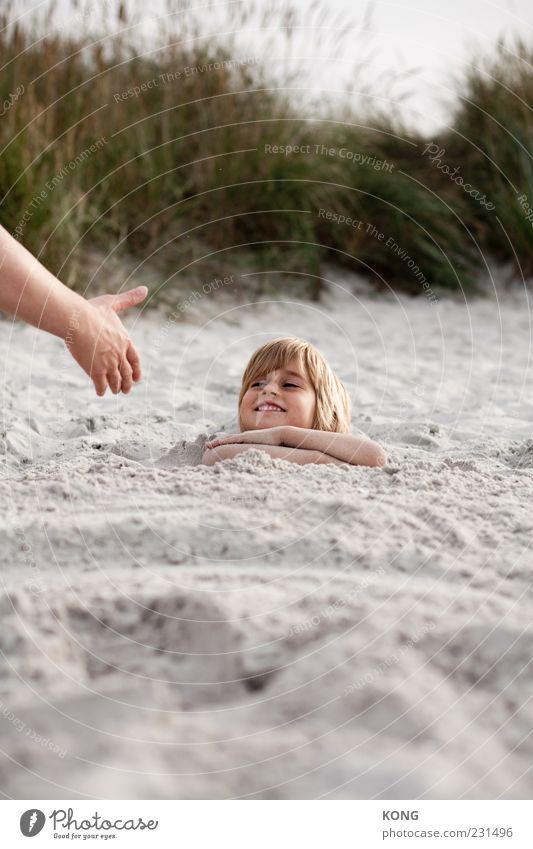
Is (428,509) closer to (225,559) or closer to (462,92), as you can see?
(225,559)

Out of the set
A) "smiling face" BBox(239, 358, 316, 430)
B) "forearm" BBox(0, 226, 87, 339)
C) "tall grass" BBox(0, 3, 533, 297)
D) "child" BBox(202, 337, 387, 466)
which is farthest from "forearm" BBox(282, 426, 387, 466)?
"tall grass" BBox(0, 3, 533, 297)

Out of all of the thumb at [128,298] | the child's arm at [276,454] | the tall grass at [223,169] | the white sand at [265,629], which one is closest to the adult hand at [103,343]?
the thumb at [128,298]

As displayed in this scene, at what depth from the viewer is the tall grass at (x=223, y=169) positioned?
5137mm

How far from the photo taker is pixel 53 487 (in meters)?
2.12

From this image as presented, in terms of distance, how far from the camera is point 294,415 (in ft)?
9.16

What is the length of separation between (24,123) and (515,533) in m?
4.11

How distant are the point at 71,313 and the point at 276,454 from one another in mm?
726

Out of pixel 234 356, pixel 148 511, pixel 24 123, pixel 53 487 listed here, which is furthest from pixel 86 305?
pixel 24 123

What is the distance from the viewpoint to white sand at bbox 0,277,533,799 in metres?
1.31

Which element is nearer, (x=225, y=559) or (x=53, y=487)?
(x=225, y=559)

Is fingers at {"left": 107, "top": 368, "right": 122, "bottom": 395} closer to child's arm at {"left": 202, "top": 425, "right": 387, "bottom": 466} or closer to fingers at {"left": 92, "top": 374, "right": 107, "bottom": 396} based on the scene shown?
fingers at {"left": 92, "top": 374, "right": 107, "bottom": 396}

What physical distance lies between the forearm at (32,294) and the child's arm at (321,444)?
60 cm

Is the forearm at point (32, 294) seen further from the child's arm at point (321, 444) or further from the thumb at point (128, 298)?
the child's arm at point (321, 444)

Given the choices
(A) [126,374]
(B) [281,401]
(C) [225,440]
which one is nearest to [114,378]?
(A) [126,374]
